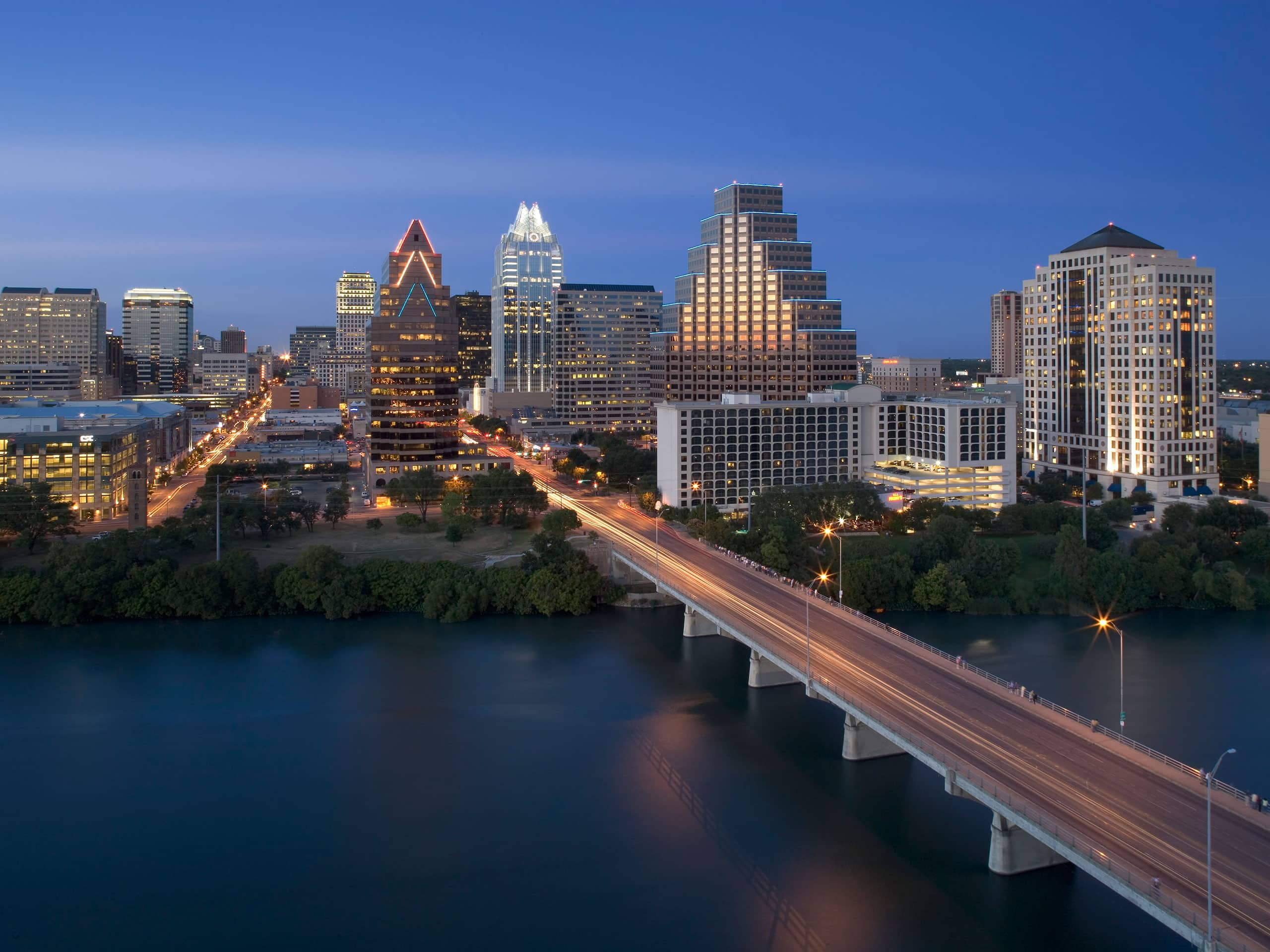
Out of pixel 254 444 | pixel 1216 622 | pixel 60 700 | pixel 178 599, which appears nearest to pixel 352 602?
pixel 178 599

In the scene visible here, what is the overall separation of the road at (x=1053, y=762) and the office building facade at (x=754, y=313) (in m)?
35.5

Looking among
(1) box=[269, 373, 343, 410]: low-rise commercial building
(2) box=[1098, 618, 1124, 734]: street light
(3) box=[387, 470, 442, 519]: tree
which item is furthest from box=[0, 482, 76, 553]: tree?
(1) box=[269, 373, 343, 410]: low-rise commercial building

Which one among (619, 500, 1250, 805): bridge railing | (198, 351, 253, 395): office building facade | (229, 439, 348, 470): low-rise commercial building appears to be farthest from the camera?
(198, 351, 253, 395): office building facade

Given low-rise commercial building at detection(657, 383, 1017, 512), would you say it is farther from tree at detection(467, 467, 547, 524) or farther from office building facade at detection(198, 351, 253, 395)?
office building facade at detection(198, 351, 253, 395)

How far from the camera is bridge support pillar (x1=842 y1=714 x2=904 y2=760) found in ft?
60.7

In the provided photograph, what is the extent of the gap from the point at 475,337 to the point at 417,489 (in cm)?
8079

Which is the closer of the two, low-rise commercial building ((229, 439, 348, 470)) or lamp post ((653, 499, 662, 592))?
lamp post ((653, 499, 662, 592))

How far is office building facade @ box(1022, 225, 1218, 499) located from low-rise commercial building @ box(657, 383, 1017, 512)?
8.49m

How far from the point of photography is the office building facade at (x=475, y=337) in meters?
119

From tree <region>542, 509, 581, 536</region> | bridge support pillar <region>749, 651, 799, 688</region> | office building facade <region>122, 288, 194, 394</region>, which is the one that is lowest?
bridge support pillar <region>749, 651, 799, 688</region>

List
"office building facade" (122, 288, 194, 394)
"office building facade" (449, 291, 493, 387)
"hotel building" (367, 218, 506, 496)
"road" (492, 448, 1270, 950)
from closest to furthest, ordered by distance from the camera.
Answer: "road" (492, 448, 1270, 950) → "hotel building" (367, 218, 506, 496) → "office building facade" (449, 291, 493, 387) → "office building facade" (122, 288, 194, 394)

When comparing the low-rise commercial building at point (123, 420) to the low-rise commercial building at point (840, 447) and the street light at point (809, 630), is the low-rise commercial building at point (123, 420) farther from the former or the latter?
the street light at point (809, 630)

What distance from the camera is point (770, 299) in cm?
5959

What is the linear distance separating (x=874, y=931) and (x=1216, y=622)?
20.0 m
